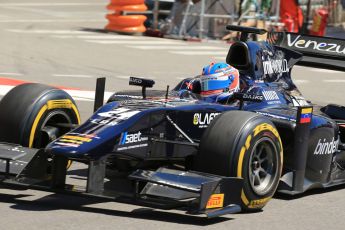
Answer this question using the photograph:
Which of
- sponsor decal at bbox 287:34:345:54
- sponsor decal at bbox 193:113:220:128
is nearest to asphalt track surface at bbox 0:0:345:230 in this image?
sponsor decal at bbox 193:113:220:128

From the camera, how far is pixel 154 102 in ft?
26.8

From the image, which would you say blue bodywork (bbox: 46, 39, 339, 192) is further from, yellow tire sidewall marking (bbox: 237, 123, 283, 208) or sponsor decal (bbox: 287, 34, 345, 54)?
sponsor decal (bbox: 287, 34, 345, 54)

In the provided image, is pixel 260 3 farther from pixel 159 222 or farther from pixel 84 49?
pixel 159 222

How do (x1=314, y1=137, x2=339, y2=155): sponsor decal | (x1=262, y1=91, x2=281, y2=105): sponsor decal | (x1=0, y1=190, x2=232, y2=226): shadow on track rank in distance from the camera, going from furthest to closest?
(x1=262, y1=91, x2=281, y2=105): sponsor decal → (x1=314, y1=137, x2=339, y2=155): sponsor decal → (x1=0, y1=190, x2=232, y2=226): shadow on track

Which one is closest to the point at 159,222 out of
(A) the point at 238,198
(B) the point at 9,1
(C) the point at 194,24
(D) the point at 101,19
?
(A) the point at 238,198

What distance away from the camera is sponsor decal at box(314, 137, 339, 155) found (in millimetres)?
8673

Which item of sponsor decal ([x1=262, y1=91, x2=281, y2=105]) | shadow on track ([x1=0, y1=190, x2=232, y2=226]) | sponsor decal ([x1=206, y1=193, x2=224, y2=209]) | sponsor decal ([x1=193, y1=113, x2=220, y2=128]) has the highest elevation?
sponsor decal ([x1=262, y1=91, x2=281, y2=105])

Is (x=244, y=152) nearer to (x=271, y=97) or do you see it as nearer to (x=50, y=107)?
(x=271, y=97)

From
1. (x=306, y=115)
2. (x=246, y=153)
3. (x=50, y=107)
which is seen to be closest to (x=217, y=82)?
(x=306, y=115)

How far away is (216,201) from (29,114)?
6.42ft

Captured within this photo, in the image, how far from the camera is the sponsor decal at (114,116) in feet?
24.8

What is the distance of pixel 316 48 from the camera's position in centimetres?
1029

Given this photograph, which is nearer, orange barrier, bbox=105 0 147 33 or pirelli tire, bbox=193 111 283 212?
pirelli tire, bbox=193 111 283 212

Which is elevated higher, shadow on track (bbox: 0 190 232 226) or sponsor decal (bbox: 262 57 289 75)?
sponsor decal (bbox: 262 57 289 75)
